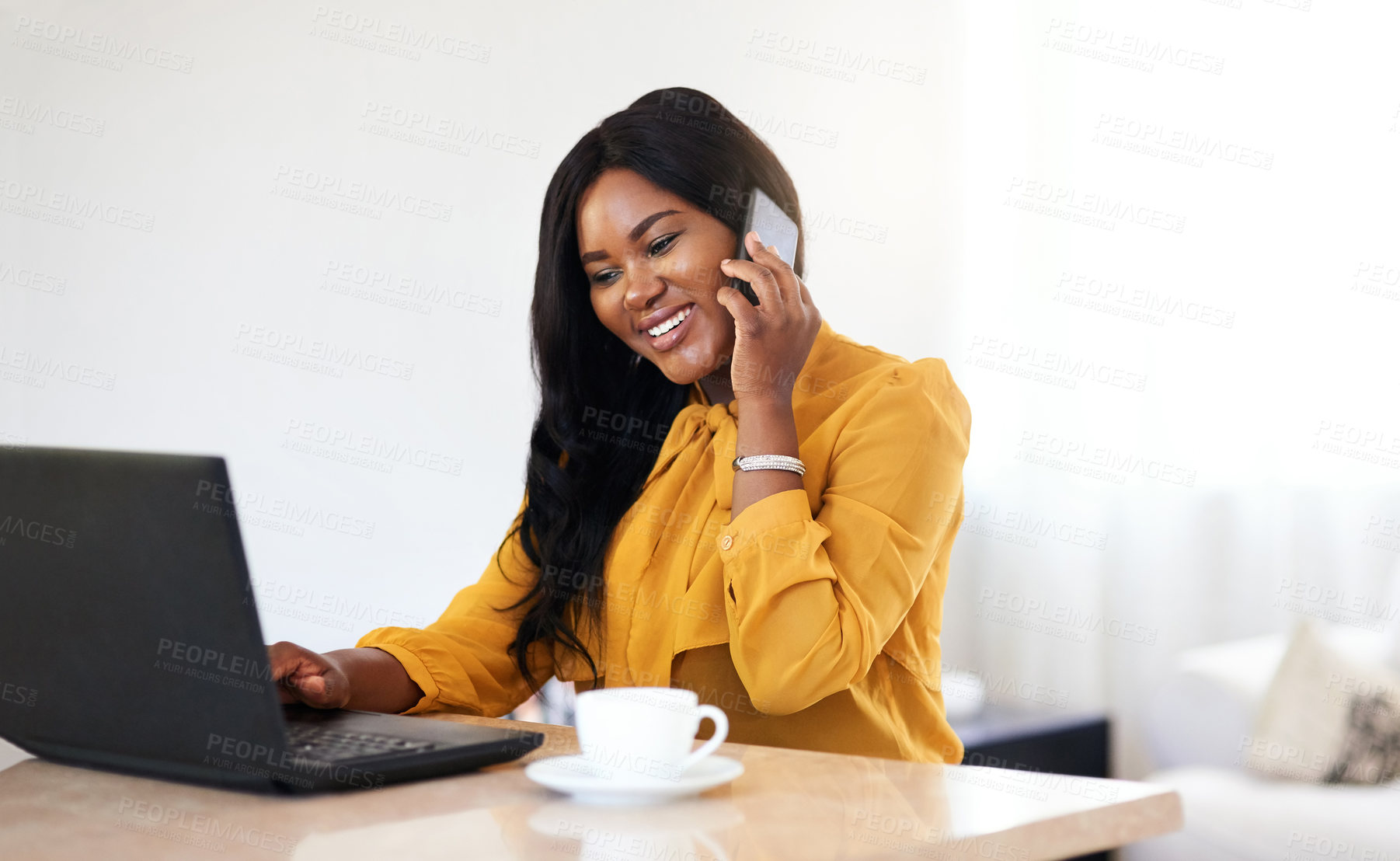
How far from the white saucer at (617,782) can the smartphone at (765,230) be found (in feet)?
2.26

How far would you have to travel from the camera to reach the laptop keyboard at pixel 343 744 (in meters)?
0.76

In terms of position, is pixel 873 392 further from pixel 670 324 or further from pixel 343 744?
pixel 343 744

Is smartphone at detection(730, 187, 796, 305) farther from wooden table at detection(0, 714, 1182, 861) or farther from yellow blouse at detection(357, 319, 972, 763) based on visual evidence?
wooden table at detection(0, 714, 1182, 861)

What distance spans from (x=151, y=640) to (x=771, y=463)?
68 centimetres

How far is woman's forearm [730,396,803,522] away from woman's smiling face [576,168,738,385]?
0.20m

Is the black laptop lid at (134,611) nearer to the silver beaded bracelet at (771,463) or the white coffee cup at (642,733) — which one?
the white coffee cup at (642,733)

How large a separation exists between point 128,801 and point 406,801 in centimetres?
20

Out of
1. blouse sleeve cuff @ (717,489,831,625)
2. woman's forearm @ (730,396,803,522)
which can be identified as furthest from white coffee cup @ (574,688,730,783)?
woman's forearm @ (730,396,803,522)

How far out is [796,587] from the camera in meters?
1.11

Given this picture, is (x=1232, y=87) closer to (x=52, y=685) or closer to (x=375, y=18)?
(x=375, y=18)

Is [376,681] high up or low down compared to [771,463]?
down

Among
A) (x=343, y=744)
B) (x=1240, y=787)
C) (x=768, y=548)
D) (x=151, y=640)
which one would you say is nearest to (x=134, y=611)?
(x=151, y=640)

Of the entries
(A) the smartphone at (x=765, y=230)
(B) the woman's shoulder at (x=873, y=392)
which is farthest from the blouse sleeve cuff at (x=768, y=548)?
(A) the smartphone at (x=765, y=230)

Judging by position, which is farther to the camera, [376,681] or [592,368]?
[592,368]
